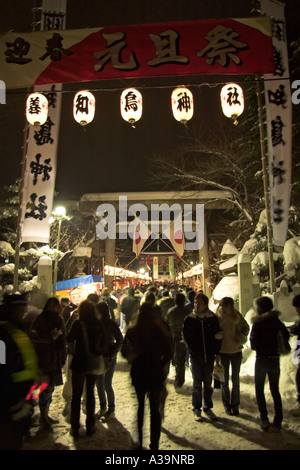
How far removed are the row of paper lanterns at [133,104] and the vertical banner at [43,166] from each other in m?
0.35

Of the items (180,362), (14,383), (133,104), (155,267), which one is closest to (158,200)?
(155,267)

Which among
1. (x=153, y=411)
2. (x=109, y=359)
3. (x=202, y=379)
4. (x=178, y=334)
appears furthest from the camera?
(x=178, y=334)

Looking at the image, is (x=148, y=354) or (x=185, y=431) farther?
(x=185, y=431)

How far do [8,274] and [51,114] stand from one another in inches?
371

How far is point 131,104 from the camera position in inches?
366

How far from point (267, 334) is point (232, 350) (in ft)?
2.69

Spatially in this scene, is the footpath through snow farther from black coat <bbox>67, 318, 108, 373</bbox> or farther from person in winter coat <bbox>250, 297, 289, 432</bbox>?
black coat <bbox>67, 318, 108, 373</bbox>

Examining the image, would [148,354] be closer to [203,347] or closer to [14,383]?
[203,347]

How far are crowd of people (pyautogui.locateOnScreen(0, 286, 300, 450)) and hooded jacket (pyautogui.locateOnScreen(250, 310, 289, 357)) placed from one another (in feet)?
0.05

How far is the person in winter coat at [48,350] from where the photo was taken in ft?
14.8

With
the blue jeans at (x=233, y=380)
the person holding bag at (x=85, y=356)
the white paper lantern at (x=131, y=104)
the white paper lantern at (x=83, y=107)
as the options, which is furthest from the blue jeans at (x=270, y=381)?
the white paper lantern at (x=83, y=107)

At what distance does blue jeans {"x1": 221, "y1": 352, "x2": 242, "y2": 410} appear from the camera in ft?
16.2

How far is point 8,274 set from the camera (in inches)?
609
